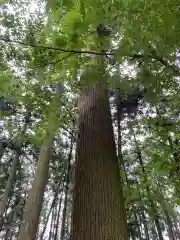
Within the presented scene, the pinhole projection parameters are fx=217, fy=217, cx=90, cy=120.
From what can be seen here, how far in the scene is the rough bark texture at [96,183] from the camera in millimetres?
1320

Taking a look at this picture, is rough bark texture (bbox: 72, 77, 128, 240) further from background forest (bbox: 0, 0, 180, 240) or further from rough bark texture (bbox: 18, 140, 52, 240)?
rough bark texture (bbox: 18, 140, 52, 240)

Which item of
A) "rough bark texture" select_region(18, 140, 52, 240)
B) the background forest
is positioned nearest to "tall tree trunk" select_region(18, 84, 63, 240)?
"rough bark texture" select_region(18, 140, 52, 240)

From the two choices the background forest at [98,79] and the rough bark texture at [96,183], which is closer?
the background forest at [98,79]

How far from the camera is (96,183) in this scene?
4.92 feet

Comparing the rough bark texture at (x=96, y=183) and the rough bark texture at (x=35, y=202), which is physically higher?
the rough bark texture at (x=35, y=202)

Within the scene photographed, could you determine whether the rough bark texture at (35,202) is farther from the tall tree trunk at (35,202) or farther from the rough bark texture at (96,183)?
the rough bark texture at (96,183)

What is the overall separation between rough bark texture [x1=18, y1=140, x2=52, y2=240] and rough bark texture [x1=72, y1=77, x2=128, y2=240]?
2.47m

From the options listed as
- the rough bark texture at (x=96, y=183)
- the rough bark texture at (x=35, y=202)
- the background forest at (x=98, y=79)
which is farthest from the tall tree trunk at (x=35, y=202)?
the background forest at (x=98, y=79)

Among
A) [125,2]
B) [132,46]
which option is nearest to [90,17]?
[132,46]

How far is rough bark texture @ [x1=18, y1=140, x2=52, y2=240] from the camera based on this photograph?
4.19m

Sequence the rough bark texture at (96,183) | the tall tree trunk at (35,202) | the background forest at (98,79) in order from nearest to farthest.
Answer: the background forest at (98,79), the rough bark texture at (96,183), the tall tree trunk at (35,202)

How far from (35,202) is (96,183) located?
3.56m

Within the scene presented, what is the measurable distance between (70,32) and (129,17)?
0.40 meters

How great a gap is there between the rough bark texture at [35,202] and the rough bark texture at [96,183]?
2.47m
